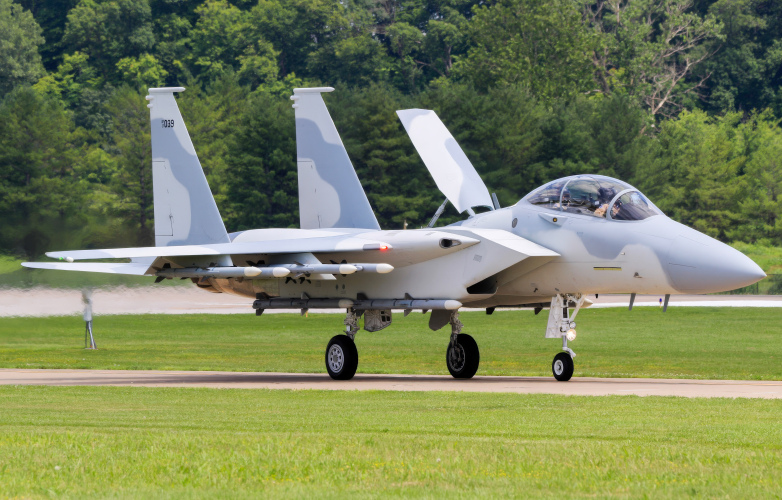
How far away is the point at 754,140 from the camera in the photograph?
87750 mm

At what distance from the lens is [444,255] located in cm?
2056

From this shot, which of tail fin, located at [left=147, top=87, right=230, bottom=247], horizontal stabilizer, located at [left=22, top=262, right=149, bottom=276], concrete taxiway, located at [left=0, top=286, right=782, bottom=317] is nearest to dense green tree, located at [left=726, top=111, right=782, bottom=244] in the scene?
concrete taxiway, located at [left=0, top=286, right=782, bottom=317]

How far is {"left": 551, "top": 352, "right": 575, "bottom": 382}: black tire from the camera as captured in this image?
19688 mm

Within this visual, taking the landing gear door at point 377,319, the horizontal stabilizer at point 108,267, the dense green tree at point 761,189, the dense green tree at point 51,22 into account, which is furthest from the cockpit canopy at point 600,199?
the dense green tree at point 51,22

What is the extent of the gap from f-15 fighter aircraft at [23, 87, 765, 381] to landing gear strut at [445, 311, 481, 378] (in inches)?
0.9

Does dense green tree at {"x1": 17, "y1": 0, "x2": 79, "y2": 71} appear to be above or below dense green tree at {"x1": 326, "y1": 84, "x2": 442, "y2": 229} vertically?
above

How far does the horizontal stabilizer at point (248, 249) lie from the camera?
2039 cm

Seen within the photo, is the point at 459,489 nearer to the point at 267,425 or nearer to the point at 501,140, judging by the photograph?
the point at 267,425

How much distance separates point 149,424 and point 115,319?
1148 inches

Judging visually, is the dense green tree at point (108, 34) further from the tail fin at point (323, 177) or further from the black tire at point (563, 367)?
the black tire at point (563, 367)

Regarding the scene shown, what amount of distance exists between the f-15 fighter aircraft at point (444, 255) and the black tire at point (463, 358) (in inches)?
0.9

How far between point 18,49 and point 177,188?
74167mm

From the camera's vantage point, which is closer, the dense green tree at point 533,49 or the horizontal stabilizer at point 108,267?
the horizontal stabilizer at point 108,267

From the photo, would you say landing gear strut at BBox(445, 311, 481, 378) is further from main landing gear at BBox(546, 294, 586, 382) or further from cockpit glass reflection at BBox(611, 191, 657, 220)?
cockpit glass reflection at BBox(611, 191, 657, 220)
